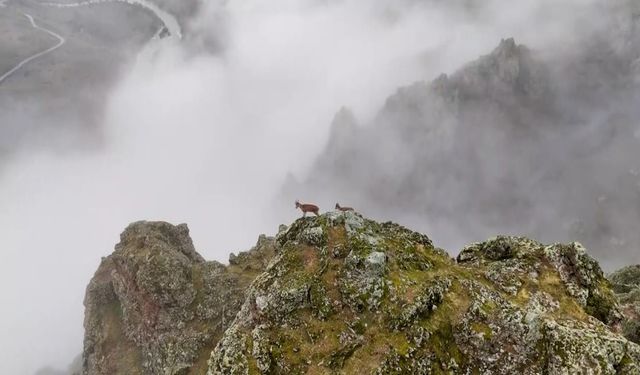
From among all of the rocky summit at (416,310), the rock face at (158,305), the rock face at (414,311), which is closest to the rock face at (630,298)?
the rock face at (414,311)

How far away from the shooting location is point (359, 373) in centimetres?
2064

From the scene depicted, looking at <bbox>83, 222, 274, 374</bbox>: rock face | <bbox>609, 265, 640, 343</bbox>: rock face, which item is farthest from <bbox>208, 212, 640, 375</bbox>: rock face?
<bbox>83, 222, 274, 374</bbox>: rock face

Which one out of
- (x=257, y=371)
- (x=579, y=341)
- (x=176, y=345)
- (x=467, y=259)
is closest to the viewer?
(x=579, y=341)

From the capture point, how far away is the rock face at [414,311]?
20828 millimetres

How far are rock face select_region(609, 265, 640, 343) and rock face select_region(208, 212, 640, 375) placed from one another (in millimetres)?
7934

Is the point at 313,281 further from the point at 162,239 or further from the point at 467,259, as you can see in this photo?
the point at 162,239

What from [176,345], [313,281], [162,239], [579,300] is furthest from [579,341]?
[162,239]

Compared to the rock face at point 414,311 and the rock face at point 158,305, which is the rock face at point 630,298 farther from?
the rock face at point 158,305

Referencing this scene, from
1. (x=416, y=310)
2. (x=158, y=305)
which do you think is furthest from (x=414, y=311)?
(x=158, y=305)

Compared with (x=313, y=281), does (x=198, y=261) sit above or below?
above

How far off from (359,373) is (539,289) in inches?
442

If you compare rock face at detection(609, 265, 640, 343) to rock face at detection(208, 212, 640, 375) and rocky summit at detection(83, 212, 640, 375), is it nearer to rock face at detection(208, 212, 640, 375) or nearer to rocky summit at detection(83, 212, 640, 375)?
rock face at detection(208, 212, 640, 375)

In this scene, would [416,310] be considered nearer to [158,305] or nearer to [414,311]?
[414,311]

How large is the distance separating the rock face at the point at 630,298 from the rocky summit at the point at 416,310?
8.04 meters
